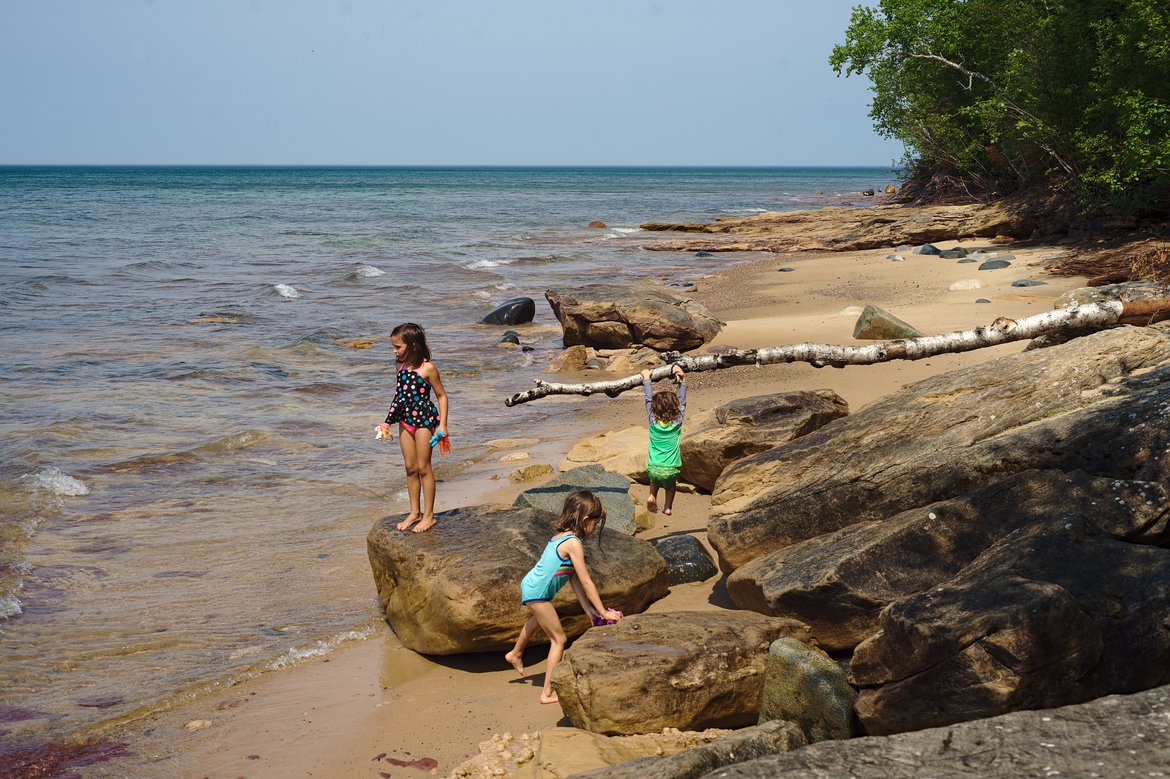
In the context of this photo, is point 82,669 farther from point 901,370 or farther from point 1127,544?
point 901,370

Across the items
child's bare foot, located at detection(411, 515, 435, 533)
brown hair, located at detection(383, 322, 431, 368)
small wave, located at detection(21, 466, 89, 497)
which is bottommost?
small wave, located at detection(21, 466, 89, 497)

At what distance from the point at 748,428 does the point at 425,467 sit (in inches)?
136

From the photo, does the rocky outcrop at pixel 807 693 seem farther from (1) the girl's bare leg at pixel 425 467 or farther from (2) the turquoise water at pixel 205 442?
(2) the turquoise water at pixel 205 442

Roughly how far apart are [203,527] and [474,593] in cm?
478

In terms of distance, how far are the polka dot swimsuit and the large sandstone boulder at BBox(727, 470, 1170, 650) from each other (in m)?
3.20

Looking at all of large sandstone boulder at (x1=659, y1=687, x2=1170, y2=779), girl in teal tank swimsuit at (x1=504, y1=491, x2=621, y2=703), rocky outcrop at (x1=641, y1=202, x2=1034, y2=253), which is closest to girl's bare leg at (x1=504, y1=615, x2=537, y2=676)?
girl in teal tank swimsuit at (x1=504, y1=491, x2=621, y2=703)

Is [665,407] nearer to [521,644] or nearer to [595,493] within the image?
[595,493]

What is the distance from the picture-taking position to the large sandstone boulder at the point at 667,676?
5.47 m

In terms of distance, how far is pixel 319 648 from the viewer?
7641 millimetres

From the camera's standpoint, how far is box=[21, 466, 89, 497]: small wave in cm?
1155

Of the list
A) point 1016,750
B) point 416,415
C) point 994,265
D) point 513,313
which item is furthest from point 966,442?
point 994,265

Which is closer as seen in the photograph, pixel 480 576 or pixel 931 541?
pixel 931 541

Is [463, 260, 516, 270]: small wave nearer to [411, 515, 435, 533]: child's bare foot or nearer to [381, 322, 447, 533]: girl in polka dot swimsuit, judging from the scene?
[381, 322, 447, 533]: girl in polka dot swimsuit

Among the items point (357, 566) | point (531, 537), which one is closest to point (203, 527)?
point (357, 566)
